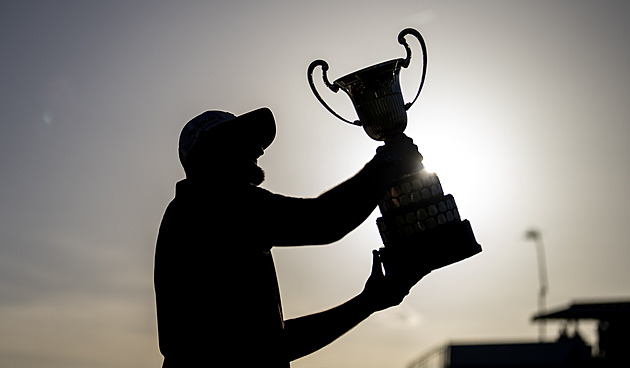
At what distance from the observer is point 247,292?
2.88 meters

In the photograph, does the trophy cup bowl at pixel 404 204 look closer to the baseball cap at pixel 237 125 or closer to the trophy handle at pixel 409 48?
the trophy handle at pixel 409 48

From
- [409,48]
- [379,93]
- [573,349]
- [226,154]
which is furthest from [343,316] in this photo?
[573,349]

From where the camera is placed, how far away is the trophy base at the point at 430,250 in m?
3.39

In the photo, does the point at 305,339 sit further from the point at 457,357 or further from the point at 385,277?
the point at 457,357

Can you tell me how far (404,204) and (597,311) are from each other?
28.2 metres

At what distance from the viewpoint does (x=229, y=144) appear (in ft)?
9.99

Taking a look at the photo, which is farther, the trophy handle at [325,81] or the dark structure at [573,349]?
the dark structure at [573,349]

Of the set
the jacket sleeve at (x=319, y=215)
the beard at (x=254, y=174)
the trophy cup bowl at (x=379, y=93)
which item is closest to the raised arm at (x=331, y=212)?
the jacket sleeve at (x=319, y=215)

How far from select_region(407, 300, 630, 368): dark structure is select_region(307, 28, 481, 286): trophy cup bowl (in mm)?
24224

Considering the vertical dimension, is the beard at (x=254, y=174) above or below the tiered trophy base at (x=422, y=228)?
above

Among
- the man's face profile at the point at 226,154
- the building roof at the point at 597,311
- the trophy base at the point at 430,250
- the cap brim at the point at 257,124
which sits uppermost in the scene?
the building roof at the point at 597,311

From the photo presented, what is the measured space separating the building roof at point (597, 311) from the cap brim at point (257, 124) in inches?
Result: 1093

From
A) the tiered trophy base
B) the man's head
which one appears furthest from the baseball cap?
the tiered trophy base

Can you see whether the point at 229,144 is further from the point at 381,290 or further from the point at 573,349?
the point at 573,349
